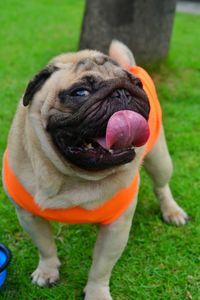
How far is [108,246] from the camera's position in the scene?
2625 mm

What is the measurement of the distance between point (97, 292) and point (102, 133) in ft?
3.57

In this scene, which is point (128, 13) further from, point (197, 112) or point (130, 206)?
point (130, 206)

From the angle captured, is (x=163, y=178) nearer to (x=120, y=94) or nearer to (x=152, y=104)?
(x=152, y=104)

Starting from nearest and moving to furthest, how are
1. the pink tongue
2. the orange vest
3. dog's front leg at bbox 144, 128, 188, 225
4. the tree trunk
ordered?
1. the pink tongue
2. the orange vest
3. dog's front leg at bbox 144, 128, 188, 225
4. the tree trunk

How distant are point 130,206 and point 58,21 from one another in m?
6.25

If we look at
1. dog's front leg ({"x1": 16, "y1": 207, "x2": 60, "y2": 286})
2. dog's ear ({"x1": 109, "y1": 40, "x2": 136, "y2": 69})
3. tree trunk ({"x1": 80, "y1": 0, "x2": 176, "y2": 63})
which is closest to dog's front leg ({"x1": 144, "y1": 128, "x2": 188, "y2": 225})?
dog's ear ({"x1": 109, "y1": 40, "x2": 136, "y2": 69})

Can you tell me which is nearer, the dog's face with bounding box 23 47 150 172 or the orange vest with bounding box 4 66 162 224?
the dog's face with bounding box 23 47 150 172

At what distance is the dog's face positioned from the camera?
202cm

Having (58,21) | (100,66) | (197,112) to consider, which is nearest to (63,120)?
(100,66)

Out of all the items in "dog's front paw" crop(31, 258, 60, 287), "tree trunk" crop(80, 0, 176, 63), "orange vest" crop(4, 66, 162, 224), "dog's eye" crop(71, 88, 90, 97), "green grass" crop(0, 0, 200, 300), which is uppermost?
"dog's eye" crop(71, 88, 90, 97)

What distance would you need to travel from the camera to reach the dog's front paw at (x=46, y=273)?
9.68 ft

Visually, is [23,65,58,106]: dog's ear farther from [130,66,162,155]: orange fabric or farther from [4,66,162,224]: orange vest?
[130,66,162,155]: orange fabric

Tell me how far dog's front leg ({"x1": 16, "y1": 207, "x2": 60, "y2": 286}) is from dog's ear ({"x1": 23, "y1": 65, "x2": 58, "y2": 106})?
2.11 feet

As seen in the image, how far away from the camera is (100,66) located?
2.29 meters
